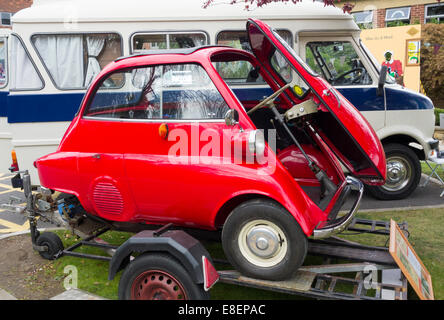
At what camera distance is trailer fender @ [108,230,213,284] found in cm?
344

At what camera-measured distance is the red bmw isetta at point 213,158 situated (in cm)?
369

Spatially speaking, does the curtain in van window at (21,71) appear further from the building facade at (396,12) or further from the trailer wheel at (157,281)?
the building facade at (396,12)

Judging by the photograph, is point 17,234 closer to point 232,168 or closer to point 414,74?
point 232,168

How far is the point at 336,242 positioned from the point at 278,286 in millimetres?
1186

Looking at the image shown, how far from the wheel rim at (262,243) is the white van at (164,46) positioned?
360 cm

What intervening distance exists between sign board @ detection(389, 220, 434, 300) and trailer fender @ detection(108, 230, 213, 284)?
5.10ft

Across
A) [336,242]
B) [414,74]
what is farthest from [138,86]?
[414,74]

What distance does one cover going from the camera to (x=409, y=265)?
12.0 feet

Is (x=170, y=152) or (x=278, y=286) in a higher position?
(x=170, y=152)

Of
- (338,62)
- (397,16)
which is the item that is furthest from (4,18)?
(338,62)

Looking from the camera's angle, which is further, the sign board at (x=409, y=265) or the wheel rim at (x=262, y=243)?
the wheel rim at (x=262, y=243)

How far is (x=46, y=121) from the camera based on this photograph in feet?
23.0

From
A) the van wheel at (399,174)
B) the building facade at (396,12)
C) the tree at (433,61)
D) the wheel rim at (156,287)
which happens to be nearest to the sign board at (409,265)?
the wheel rim at (156,287)

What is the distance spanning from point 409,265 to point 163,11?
537 centimetres
